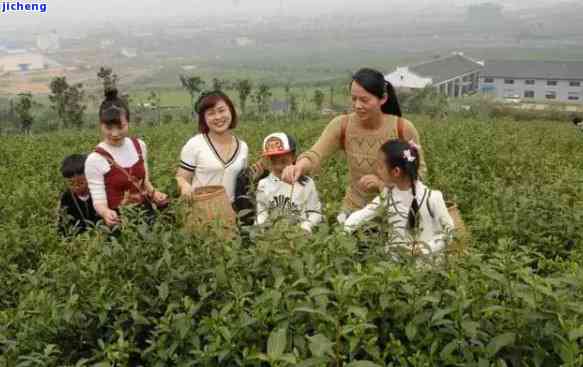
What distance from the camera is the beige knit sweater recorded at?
3.38m

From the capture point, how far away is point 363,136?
3.41 meters

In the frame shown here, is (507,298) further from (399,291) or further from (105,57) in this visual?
(105,57)

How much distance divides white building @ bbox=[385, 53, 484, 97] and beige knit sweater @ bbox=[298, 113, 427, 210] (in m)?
49.9

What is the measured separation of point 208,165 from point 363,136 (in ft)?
3.19

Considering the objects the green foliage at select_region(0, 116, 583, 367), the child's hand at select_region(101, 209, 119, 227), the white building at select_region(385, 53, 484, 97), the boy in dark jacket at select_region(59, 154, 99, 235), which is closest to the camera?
the green foliage at select_region(0, 116, 583, 367)

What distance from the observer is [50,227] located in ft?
13.3

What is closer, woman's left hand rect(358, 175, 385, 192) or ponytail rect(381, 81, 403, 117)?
woman's left hand rect(358, 175, 385, 192)

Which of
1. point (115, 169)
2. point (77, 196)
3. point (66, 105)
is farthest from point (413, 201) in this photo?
point (66, 105)

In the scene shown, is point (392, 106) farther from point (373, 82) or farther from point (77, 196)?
point (77, 196)

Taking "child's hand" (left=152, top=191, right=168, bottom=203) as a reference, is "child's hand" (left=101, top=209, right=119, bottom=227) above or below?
below

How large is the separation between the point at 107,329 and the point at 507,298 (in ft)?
4.82

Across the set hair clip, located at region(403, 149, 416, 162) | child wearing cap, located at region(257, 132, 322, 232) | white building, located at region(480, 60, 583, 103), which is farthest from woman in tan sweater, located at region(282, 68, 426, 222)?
white building, located at region(480, 60, 583, 103)

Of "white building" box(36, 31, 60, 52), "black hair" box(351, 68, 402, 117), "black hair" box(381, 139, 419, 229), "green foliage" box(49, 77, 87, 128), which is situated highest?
"white building" box(36, 31, 60, 52)

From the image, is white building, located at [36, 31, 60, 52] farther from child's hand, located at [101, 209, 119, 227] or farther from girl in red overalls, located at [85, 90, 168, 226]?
child's hand, located at [101, 209, 119, 227]
